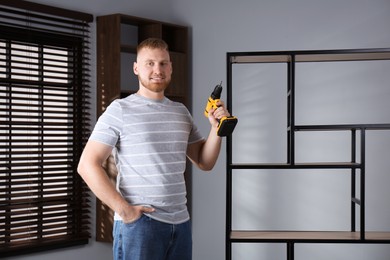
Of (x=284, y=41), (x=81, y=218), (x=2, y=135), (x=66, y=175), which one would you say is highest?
(x=284, y=41)

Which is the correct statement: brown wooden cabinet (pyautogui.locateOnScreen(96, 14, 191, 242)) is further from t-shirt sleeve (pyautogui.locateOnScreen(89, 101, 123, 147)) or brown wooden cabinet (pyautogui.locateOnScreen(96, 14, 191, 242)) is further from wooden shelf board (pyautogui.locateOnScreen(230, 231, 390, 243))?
t-shirt sleeve (pyautogui.locateOnScreen(89, 101, 123, 147))

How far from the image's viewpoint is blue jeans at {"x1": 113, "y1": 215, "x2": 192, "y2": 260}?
1.95 m

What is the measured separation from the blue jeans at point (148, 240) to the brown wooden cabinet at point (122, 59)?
2130 millimetres

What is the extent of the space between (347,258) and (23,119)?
246 centimetres

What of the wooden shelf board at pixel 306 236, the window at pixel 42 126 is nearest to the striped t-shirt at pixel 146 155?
the wooden shelf board at pixel 306 236

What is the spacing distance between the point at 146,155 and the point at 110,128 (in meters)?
0.15

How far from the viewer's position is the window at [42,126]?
11.9 feet

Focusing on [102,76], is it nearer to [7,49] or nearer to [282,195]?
[7,49]

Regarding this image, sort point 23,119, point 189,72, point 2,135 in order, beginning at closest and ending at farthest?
1. point 2,135
2. point 23,119
3. point 189,72

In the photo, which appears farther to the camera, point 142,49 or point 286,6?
point 286,6

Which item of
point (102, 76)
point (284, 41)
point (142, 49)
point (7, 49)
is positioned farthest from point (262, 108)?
point (142, 49)

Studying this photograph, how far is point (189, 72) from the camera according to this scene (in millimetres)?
4809

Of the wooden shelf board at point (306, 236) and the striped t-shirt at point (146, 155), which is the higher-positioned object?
the striped t-shirt at point (146, 155)

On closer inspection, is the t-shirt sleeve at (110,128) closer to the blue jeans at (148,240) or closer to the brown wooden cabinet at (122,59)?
the blue jeans at (148,240)
